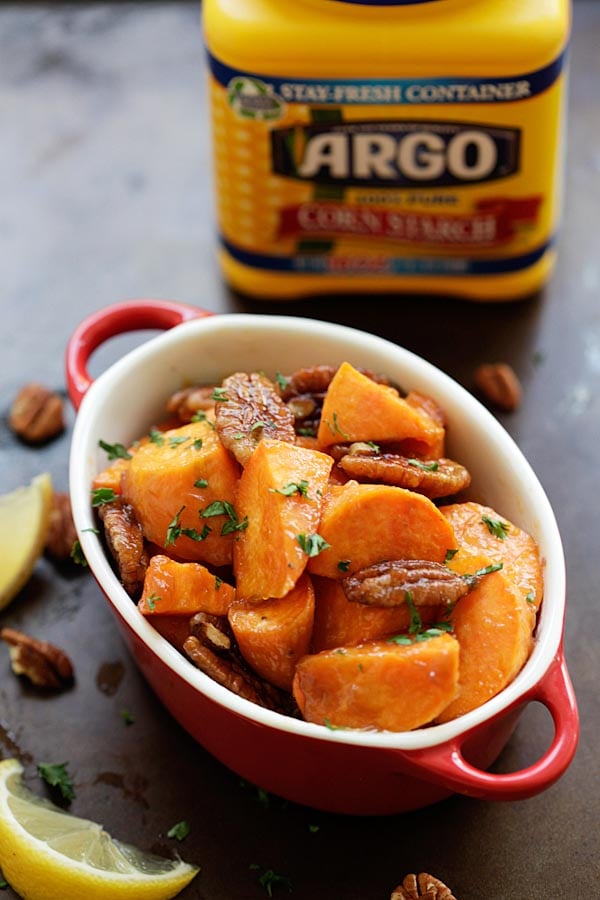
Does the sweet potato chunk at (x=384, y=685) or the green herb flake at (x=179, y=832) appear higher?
the sweet potato chunk at (x=384, y=685)

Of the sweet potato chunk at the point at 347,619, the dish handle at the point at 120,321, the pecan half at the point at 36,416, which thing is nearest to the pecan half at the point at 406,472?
the sweet potato chunk at the point at 347,619

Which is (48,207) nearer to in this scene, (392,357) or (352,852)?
(392,357)

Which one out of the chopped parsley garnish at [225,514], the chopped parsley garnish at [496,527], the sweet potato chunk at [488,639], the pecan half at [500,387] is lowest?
the pecan half at [500,387]

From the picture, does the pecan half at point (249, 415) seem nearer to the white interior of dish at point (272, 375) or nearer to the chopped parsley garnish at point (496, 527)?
the white interior of dish at point (272, 375)

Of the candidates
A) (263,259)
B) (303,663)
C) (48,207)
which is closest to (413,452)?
(303,663)

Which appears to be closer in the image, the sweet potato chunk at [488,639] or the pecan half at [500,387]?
the sweet potato chunk at [488,639]

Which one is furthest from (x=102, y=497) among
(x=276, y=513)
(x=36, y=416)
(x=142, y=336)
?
(x=142, y=336)
